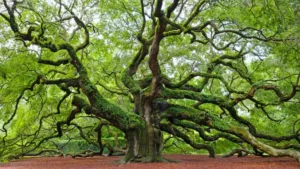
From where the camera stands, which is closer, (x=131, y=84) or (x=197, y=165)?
(x=197, y=165)

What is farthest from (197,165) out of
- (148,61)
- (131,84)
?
(131,84)

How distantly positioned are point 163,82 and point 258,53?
388cm

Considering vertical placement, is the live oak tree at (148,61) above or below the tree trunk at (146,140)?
above

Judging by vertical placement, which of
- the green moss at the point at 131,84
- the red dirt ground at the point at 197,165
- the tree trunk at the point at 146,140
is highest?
the green moss at the point at 131,84

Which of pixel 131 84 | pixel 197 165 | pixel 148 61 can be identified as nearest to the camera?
pixel 197 165

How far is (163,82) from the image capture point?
14.6 m

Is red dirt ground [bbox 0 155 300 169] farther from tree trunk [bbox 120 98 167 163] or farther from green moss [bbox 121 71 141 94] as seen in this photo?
green moss [bbox 121 71 141 94]

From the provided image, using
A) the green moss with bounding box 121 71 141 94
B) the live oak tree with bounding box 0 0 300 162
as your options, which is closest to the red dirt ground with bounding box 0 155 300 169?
the live oak tree with bounding box 0 0 300 162

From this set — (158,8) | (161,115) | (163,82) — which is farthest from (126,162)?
(158,8)

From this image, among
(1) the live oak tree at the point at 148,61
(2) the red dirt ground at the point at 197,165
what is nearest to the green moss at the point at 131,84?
(1) the live oak tree at the point at 148,61

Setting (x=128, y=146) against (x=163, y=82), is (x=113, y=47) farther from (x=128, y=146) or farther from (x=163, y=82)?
(x=128, y=146)

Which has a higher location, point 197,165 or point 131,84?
point 131,84

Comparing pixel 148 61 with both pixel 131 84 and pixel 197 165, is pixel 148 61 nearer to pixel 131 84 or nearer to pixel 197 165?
pixel 131 84

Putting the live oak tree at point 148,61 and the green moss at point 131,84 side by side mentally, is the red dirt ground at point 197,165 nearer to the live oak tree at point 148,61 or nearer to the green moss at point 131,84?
the live oak tree at point 148,61
